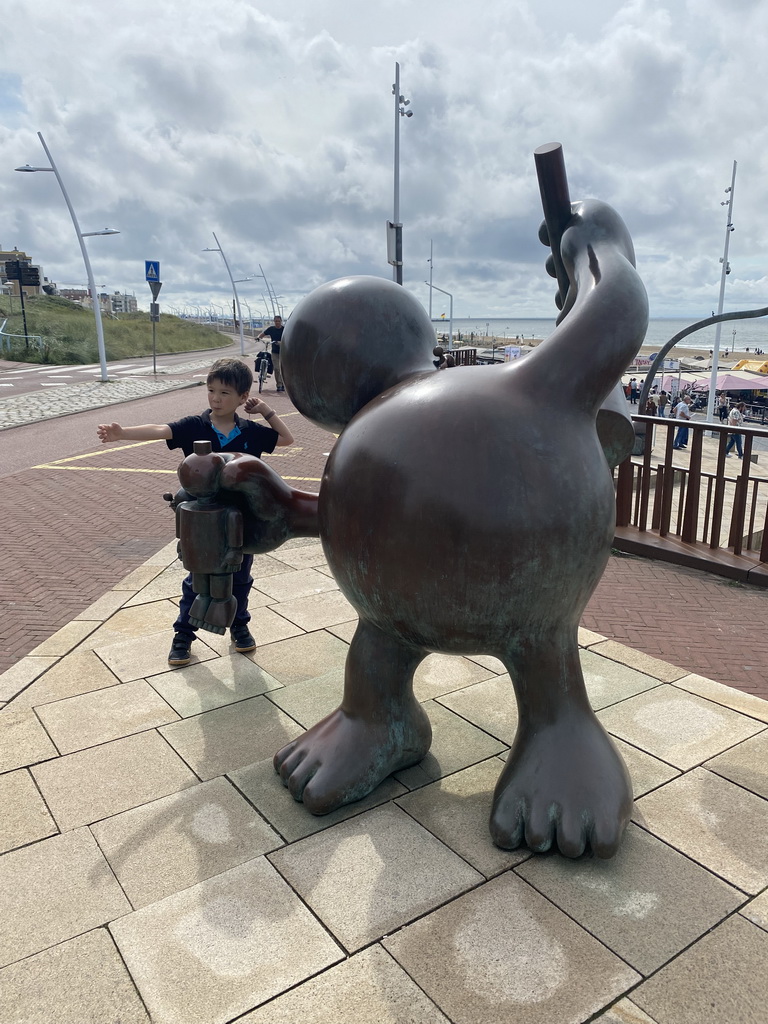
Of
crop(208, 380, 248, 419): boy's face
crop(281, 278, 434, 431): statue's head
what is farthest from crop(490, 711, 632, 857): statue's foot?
crop(208, 380, 248, 419): boy's face

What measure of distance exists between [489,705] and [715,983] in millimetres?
1582

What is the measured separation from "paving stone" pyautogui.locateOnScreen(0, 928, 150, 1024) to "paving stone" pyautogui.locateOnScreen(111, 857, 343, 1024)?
1.5 inches

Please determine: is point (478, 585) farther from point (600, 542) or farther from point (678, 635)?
point (678, 635)

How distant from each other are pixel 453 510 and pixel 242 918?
1.31m

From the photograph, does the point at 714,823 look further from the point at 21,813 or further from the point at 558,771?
the point at 21,813

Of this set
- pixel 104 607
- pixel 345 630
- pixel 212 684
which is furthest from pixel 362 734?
pixel 104 607

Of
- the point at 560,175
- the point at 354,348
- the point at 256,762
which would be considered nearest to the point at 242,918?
the point at 256,762

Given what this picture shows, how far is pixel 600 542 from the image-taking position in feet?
7.38

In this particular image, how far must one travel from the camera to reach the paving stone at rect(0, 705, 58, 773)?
2.96 meters

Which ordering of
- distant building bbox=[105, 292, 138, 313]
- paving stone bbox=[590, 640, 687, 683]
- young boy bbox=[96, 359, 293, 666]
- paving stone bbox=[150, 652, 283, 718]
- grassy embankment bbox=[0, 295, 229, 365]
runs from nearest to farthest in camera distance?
paving stone bbox=[150, 652, 283, 718] → young boy bbox=[96, 359, 293, 666] → paving stone bbox=[590, 640, 687, 683] → grassy embankment bbox=[0, 295, 229, 365] → distant building bbox=[105, 292, 138, 313]

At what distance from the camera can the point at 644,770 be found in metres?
2.88

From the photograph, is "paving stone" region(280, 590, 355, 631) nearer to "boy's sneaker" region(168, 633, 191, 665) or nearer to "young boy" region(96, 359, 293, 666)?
"young boy" region(96, 359, 293, 666)

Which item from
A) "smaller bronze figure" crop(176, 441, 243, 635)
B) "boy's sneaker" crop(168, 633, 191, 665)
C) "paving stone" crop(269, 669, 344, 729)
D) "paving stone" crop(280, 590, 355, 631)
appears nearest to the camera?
"smaller bronze figure" crop(176, 441, 243, 635)

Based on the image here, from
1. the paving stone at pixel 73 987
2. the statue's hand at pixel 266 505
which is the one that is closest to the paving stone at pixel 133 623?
the statue's hand at pixel 266 505
